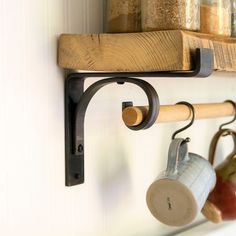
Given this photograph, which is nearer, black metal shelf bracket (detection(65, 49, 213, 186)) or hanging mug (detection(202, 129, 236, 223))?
black metal shelf bracket (detection(65, 49, 213, 186))

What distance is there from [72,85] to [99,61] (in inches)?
2.9

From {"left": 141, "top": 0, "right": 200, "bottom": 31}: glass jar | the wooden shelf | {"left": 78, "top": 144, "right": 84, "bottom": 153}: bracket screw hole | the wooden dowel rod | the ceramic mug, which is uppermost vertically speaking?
{"left": 141, "top": 0, "right": 200, "bottom": 31}: glass jar

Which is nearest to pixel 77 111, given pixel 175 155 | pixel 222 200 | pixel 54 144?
pixel 54 144

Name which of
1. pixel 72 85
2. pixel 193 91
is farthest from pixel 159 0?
pixel 193 91

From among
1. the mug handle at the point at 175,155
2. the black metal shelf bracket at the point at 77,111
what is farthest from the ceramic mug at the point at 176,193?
the black metal shelf bracket at the point at 77,111

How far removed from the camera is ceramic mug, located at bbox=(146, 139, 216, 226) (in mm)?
691

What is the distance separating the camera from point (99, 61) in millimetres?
605

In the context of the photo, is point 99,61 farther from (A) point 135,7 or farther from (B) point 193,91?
(B) point 193,91

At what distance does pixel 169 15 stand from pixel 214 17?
0.32ft

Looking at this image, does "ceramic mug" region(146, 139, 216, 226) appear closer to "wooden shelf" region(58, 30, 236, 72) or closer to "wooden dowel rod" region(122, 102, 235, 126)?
"wooden dowel rod" region(122, 102, 235, 126)

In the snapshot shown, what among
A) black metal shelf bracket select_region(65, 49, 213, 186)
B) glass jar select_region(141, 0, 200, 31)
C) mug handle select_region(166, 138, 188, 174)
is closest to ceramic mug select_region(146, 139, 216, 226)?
mug handle select_region(166, 138, 188, 174)

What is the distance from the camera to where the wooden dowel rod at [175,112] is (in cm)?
61

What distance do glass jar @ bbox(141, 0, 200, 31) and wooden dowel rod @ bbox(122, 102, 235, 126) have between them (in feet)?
0.33

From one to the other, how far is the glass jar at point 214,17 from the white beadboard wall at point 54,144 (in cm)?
15
